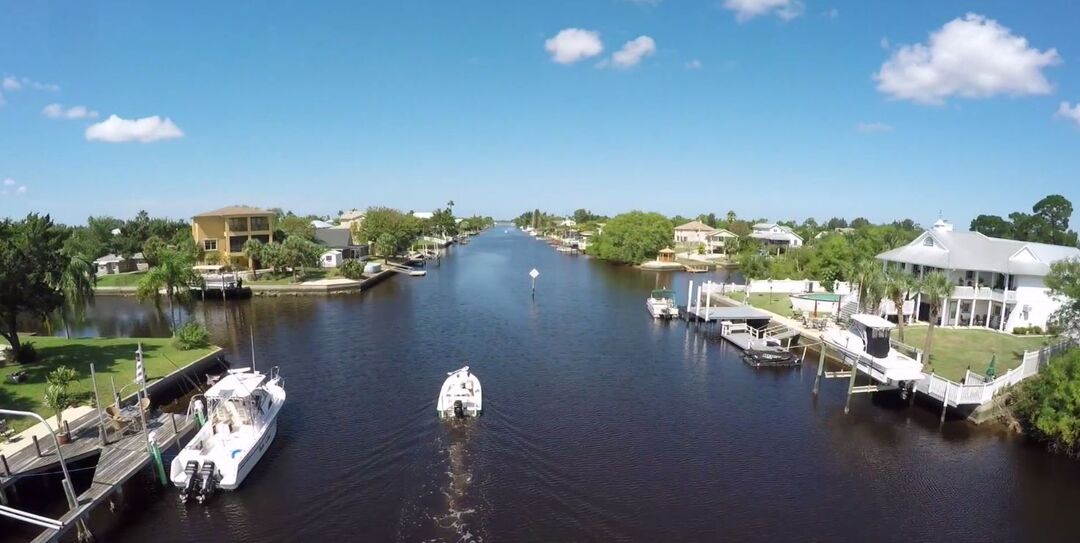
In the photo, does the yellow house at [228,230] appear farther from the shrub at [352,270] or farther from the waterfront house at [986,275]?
the waterfront house at [986,275]

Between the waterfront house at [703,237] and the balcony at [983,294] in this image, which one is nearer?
the balcony at [983,294]

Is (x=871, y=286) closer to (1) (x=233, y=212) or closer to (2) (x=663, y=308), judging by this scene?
(2) (x=663, y=308)

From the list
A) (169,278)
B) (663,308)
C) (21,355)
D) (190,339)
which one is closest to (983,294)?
(663,308)

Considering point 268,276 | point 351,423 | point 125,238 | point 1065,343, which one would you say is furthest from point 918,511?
point 125,238

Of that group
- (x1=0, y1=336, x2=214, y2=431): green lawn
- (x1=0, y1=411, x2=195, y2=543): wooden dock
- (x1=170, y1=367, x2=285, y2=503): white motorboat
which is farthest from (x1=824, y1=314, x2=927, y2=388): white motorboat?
(x1=0, y1=336, x2=214, y2=431): green lawn

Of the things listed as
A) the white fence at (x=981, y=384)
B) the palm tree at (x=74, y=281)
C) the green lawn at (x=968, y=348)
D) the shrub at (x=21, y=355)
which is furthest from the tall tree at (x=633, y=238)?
the shrub at (x=21, y=355)

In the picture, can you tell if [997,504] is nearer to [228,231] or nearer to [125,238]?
[228,231]
